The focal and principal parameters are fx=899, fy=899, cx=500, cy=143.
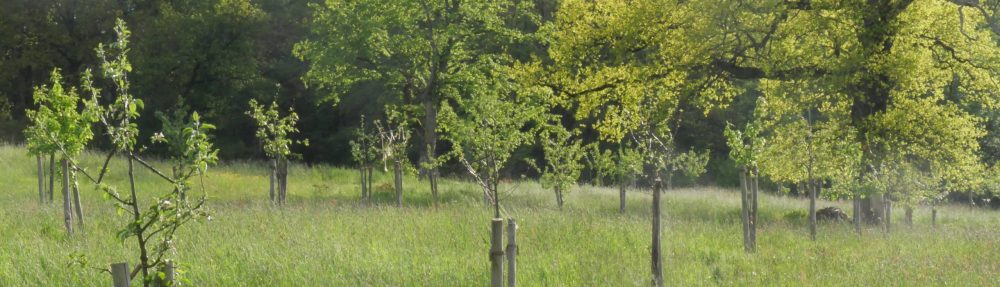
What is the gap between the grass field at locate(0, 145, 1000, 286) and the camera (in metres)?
9.42

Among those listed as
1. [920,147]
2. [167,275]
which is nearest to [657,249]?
[167,275]

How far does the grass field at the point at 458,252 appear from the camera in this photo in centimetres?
942

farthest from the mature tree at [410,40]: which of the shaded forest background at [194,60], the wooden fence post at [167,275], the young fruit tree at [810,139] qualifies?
the wooden fence post at [167,275]

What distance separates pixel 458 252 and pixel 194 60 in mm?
34819

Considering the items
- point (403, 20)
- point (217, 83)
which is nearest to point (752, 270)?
point (403, 20)

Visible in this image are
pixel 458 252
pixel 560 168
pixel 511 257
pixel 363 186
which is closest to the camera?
pixel 511 257

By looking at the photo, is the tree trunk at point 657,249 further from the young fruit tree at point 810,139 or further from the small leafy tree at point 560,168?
the small leafy tree at point 560,168

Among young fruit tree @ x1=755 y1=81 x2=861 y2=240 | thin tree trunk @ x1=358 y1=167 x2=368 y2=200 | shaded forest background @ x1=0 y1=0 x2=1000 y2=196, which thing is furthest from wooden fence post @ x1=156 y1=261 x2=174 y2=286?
shaded forest background @ x1=0 y1=0 x2=1000 y2=196

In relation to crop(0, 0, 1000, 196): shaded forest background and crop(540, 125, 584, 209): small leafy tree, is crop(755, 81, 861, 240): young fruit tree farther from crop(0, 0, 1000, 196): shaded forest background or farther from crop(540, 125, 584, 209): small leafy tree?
crop(0, 0, 1000, 196): shaded forest background

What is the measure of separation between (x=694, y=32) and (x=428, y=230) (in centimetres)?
893

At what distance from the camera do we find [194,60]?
42.7 m

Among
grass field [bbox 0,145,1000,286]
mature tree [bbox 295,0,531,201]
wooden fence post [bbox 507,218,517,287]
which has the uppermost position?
mature tree [bbox 295,0,531,201]

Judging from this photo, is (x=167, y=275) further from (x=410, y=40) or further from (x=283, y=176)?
(x=410, y=40)

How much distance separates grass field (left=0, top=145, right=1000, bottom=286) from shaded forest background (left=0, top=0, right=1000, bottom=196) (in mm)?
26569
